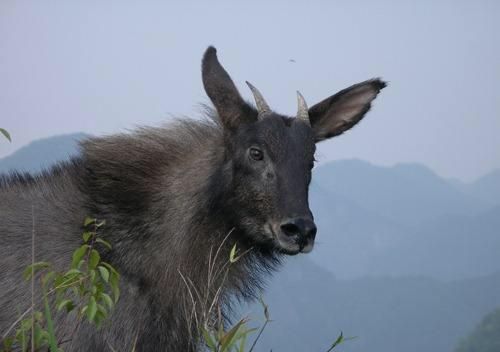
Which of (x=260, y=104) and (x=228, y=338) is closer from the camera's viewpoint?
(x=228, y=338)

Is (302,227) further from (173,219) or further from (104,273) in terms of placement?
(104,273)

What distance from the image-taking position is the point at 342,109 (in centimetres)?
729

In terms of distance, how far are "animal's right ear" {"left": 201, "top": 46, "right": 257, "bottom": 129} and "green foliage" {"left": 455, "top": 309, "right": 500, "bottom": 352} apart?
92.4m

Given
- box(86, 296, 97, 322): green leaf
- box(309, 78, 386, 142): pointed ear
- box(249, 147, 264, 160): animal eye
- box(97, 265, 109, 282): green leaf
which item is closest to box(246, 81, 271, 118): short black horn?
box(249, 147, 264, 160): animal eye

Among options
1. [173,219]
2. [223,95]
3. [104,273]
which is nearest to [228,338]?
[104,273]

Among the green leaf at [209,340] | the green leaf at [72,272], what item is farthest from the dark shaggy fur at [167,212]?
the green leaf at [72,272]

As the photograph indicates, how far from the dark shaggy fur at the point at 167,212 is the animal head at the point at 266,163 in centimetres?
1

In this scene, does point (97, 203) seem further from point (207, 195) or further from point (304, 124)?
point (304, 124)

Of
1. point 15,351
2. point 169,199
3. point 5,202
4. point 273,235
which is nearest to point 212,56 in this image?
point 169,199

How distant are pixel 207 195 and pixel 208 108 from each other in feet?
4.43

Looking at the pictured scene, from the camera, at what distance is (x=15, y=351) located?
572cm

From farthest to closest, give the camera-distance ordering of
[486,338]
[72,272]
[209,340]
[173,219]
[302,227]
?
[486,338] < [173,219] < [302,227] < [209,340] < [72,272]

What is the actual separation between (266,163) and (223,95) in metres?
0.84

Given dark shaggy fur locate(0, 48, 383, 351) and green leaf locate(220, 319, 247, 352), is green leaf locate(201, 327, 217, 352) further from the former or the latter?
dark shaggy fur locate(0, 48, 383, 351)
